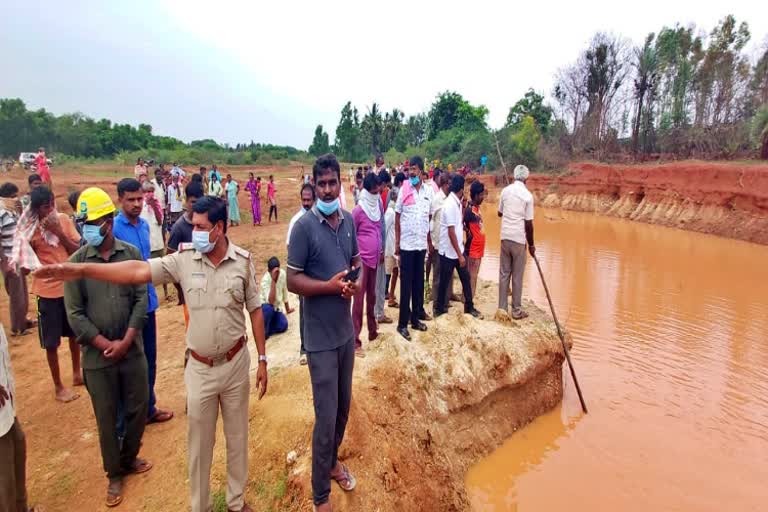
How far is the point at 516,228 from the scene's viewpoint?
229 inches

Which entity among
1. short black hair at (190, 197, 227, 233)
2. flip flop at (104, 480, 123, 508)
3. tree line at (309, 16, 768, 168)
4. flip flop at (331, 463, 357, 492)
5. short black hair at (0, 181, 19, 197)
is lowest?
flip flop at (104, 480, 123, 508)

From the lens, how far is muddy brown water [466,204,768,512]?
4316 mm

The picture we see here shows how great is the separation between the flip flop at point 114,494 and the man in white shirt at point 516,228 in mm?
4752

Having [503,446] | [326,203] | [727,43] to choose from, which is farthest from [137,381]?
[727,43]

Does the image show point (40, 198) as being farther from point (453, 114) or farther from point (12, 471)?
point (453, 114)

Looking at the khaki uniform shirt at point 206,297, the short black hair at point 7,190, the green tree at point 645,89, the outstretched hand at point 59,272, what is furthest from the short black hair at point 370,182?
the green tree at point 645,89

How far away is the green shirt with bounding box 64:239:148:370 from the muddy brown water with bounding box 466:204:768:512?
11.2ft

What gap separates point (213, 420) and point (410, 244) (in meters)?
2.85

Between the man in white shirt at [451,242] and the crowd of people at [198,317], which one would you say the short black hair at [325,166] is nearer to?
the crowd of people at [198,317]

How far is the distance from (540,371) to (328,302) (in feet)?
13.0

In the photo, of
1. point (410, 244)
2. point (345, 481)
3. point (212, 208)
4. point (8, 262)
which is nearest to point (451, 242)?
point (410, 244)

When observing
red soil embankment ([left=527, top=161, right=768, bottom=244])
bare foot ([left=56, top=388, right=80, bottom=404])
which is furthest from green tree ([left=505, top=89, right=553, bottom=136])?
bare foot ([left=56, top=388, right=80, bottom=404])

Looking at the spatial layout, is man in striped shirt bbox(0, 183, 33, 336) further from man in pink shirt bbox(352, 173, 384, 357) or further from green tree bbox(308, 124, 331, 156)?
green tree bbox(308, 124, 331, 156)

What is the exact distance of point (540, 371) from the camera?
5.55m
